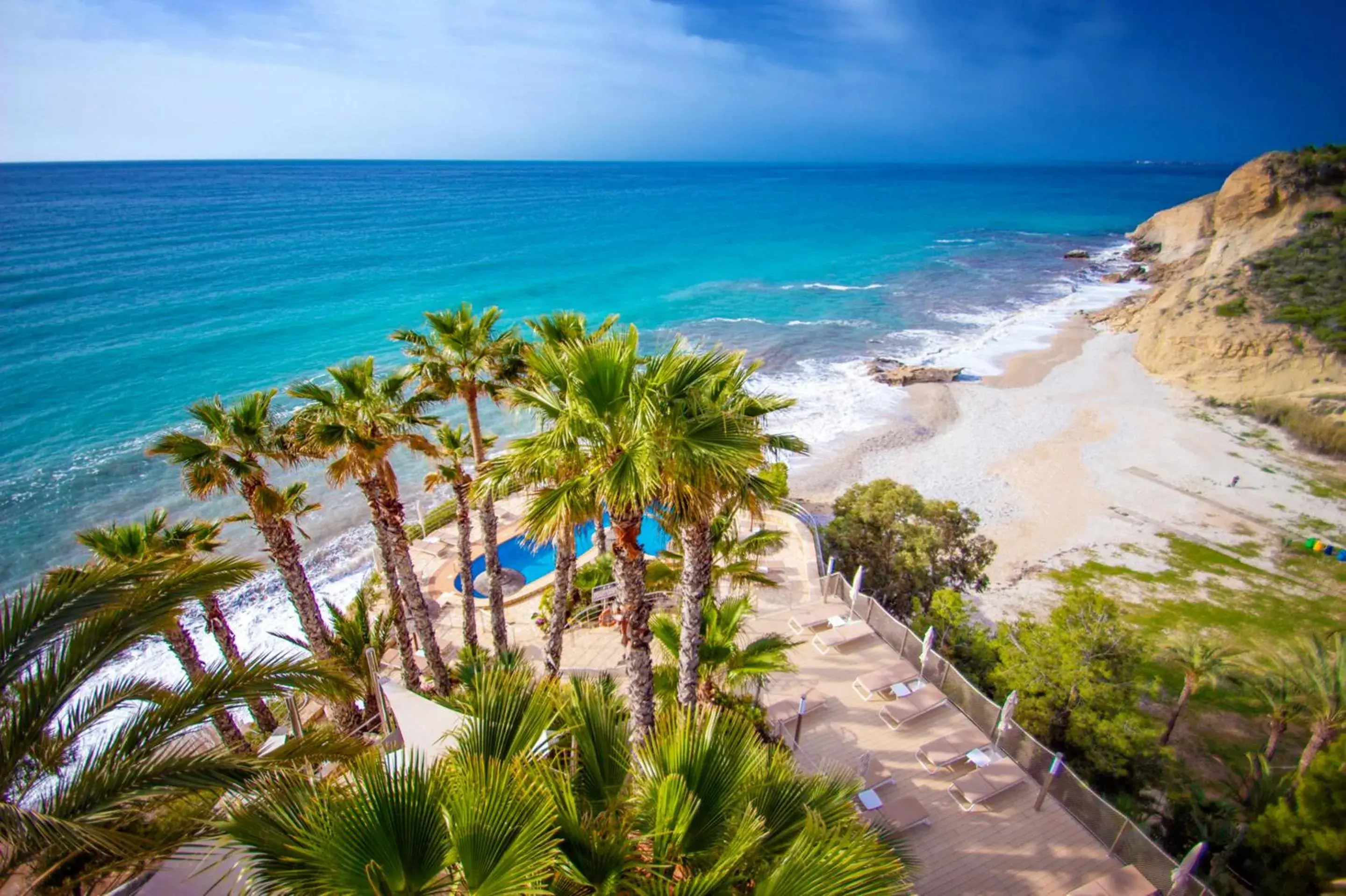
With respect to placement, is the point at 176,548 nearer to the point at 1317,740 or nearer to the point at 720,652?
the point at 720,652

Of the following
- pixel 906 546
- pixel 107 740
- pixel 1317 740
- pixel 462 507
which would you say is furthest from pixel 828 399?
pixel 107 740

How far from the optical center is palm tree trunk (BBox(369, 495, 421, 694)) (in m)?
13.2

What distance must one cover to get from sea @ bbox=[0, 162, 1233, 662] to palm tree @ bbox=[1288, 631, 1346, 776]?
12.6 meters

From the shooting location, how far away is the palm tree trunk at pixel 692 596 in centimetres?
790

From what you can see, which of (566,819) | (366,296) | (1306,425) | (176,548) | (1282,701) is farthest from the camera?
(366,296)

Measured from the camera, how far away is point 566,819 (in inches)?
169

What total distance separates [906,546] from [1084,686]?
20.1ft

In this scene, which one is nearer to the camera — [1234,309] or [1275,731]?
[1275,731]

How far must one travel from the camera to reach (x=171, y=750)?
16.2 ft

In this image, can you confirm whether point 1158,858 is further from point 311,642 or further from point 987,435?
point 987,435

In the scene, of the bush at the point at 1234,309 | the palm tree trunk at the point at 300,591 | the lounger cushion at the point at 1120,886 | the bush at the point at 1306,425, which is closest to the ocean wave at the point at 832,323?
the bush at the point at 1234,309

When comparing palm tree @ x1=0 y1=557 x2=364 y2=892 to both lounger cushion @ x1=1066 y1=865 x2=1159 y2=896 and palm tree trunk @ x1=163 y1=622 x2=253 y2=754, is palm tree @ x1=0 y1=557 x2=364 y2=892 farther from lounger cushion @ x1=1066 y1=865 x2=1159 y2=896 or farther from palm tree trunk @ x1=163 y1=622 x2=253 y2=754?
lounger cushion @ x1=1066 y1=865 x2=1159 y2=896

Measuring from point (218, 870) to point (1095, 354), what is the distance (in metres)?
51.5

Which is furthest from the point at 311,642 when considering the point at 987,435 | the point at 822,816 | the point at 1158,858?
the point at 987,435
